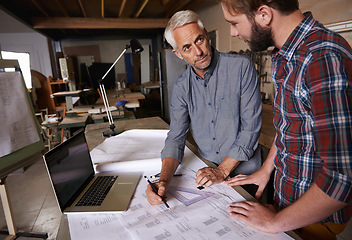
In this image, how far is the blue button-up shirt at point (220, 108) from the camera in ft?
4.11

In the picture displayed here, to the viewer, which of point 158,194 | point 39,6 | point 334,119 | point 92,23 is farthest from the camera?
point 92,23

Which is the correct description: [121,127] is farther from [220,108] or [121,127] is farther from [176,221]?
→ [176,221]

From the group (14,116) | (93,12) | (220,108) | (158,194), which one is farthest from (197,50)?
(93,12)

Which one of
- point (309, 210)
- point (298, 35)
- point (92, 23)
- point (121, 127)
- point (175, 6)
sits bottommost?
point (121, 127)

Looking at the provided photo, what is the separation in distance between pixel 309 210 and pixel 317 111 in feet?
0.90

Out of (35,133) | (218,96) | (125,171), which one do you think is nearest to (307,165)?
(218,96)

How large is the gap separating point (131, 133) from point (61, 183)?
103cm

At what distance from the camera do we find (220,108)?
4.29 ft

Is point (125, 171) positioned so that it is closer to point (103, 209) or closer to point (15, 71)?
point (103, 209)

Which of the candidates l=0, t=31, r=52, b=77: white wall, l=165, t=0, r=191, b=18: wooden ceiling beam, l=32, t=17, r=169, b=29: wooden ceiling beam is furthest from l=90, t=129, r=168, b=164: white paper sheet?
l=0, t=31, r=52, b=77: white wall

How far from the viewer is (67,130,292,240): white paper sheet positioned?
672mm

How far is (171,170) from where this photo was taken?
1050 mm

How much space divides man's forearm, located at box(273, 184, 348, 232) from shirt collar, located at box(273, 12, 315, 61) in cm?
41

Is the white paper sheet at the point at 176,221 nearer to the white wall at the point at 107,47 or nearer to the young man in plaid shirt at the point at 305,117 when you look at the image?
the young man in plaid shirt at the point at 305,117
